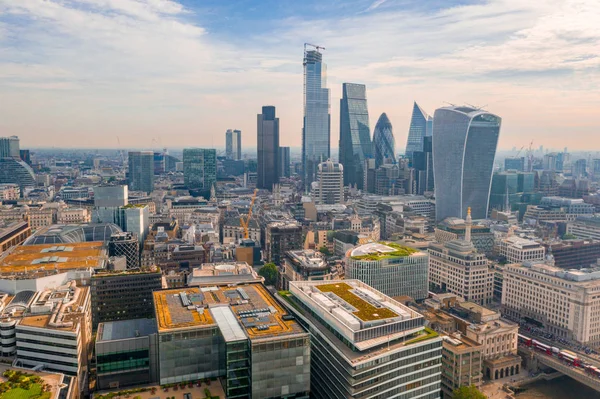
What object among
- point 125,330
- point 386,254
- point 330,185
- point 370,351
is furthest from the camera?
point 330,185

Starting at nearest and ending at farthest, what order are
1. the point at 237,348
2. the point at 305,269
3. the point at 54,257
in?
the point at 237,348 → the point at 305,269 → the point at 54,257

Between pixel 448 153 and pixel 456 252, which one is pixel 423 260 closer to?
pixel 456 252

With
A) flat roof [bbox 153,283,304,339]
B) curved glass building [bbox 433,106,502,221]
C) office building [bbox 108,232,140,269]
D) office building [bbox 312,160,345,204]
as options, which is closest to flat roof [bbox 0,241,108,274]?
office building [bbox 108,232,140,269]

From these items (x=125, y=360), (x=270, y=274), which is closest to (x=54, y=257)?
(x=270, y=274)

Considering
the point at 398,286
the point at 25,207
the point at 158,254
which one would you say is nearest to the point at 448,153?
the point at 398,286

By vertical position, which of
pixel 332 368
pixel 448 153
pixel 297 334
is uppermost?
pixel 448 153

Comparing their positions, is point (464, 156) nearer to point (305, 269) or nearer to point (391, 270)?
point (391, 270)

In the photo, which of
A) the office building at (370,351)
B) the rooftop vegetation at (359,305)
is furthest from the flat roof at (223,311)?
the rooftop vegetation at (359,305)
